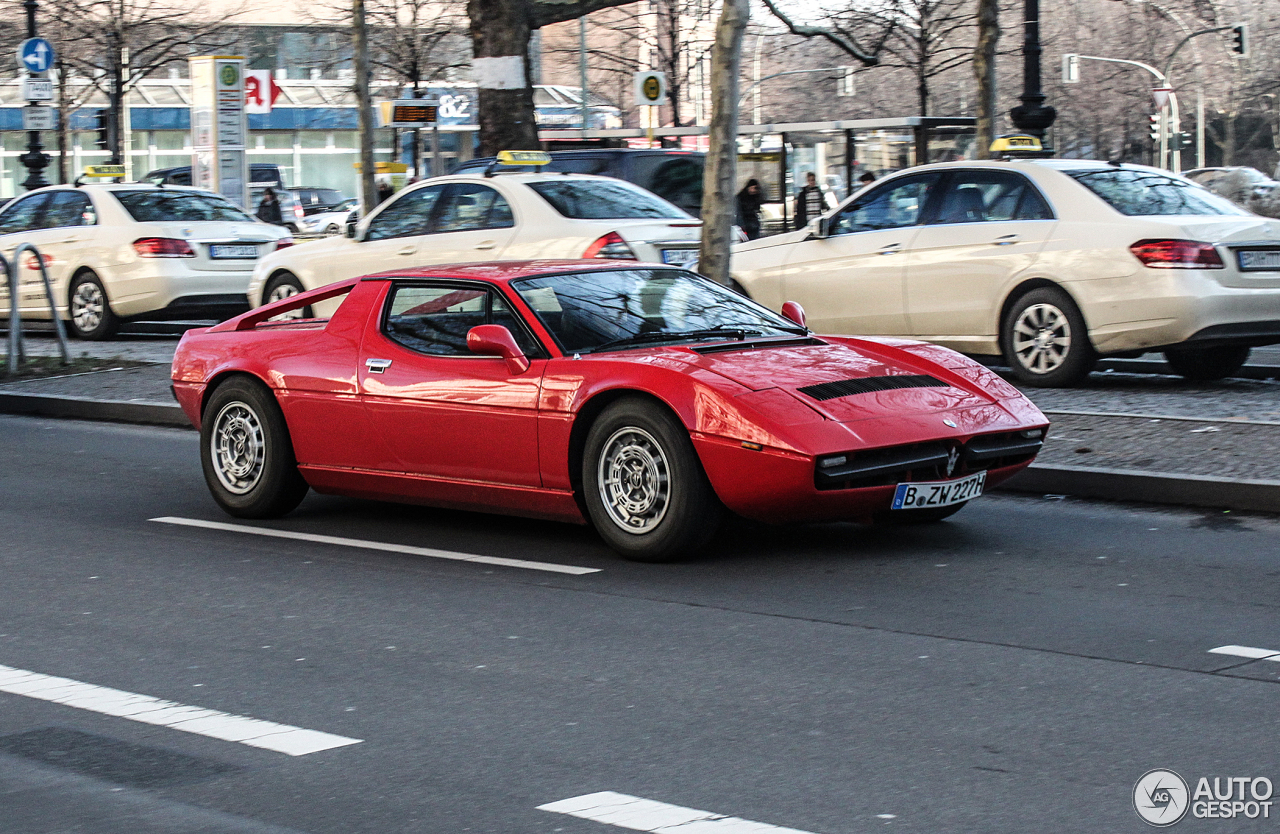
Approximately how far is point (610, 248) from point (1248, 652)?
30.1ft

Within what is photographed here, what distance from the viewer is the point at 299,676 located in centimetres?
549

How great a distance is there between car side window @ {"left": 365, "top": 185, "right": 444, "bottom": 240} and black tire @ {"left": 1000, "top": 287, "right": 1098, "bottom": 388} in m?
5.53

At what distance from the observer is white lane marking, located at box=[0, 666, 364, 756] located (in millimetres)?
4742

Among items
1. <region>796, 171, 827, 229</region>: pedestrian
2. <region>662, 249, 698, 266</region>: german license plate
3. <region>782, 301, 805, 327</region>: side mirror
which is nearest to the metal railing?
<region>662, 249, 698, 266</region>: german license plate

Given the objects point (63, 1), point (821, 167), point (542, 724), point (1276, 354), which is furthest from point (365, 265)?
point (63, 1)

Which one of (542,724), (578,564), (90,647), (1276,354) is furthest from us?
(1276,354)

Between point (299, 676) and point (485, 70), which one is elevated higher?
point (485, 70)

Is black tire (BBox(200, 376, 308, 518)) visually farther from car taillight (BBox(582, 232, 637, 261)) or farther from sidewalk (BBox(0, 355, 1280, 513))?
car taillight (BBox(582, 232, 637, 261))

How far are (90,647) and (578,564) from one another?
2090 millimetres

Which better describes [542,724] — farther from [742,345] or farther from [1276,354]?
[1276,354]

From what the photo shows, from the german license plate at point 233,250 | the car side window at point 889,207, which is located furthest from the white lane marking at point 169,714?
the german license plate at point 233,250

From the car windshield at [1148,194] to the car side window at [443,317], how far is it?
561cm

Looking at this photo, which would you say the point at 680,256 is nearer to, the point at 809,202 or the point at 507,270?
the point at 507,270

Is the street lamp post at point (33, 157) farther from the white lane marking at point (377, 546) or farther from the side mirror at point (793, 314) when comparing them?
the side mirror at point (793, 314)
